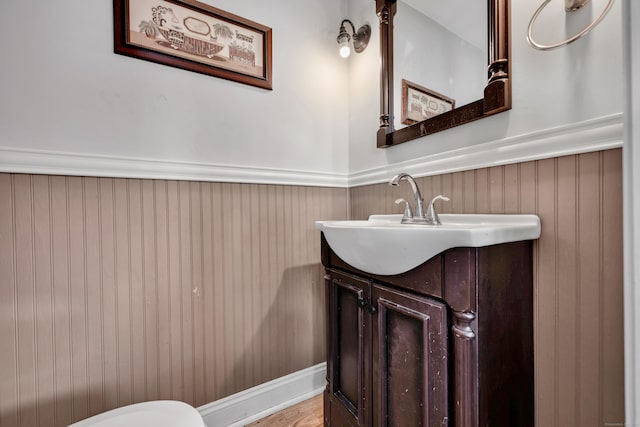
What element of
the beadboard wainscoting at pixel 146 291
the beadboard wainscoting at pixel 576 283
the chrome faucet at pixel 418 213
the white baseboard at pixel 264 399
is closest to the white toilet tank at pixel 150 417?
the beadboard wainscoting at pixel 146 291

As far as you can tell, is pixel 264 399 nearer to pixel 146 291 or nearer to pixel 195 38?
pixel 146 291

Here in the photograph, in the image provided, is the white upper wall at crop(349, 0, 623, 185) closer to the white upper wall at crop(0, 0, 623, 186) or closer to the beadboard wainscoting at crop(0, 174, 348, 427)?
the white upper wall at crop(0, 0, 623, 186)

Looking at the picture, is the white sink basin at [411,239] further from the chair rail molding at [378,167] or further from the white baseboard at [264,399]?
the white baseboard at [264,399]

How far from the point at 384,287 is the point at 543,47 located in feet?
2.53

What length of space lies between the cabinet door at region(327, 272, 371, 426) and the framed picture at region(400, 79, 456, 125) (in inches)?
28.3

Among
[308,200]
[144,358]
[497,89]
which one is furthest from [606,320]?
[144,358]

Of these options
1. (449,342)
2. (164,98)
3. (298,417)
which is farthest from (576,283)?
(164,98)

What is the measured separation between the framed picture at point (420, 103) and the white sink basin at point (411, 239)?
45cm

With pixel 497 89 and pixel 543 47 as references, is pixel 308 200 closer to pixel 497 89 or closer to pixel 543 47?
pixel 497 89

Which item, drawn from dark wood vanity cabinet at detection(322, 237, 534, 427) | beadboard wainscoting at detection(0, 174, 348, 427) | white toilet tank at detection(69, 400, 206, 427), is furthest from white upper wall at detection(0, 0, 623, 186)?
white toilet tank at detection(69, 400, 206, 427)

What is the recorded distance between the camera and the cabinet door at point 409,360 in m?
0.69

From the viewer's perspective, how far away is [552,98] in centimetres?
79

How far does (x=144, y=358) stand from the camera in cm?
106

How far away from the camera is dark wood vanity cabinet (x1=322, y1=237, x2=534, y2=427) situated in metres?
0.64
